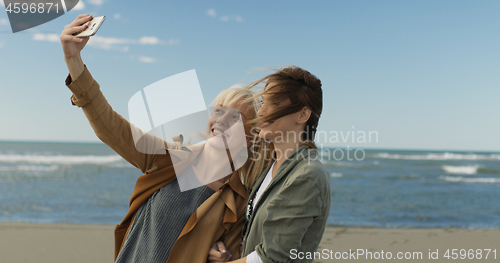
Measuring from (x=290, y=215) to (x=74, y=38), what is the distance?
1.19 meters

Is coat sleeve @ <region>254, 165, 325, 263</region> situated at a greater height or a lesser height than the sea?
greater

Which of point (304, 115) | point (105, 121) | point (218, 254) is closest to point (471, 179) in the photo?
point (304, 115)

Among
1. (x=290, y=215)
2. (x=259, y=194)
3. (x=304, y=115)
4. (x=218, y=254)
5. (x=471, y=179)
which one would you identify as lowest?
(x=471, y=179)

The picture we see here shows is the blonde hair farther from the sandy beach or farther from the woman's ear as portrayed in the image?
the sandy beach

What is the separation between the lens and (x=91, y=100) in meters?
1.54

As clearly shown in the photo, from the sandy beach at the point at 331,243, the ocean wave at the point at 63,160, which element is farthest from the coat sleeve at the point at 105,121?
the ocean wave at the point at 63,160

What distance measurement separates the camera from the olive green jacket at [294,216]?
1.32 metres

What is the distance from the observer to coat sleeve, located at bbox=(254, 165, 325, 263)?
4.32 feet

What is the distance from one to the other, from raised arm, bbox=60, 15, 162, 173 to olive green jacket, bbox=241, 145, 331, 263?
2.61 feet

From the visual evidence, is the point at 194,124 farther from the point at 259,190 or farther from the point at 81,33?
the point at 81,33

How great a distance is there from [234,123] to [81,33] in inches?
34.4

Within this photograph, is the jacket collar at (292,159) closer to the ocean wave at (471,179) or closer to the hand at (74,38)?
the hand at (74,38)

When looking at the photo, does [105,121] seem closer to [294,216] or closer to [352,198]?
[294,216]

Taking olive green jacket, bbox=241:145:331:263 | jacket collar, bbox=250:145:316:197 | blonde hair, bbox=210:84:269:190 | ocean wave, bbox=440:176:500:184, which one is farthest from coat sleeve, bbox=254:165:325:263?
ocean wave, bbox=440:176:500:184
